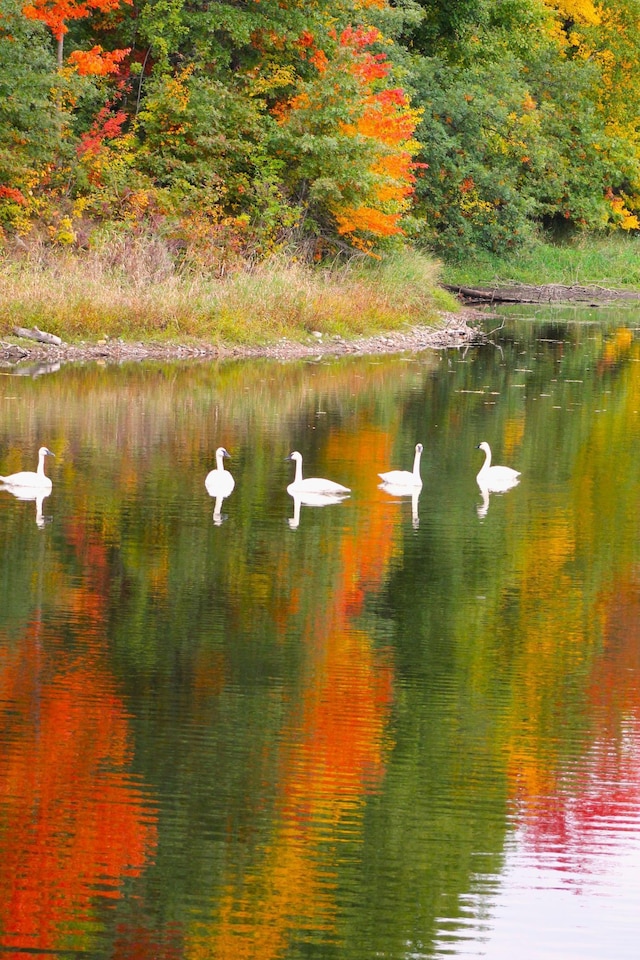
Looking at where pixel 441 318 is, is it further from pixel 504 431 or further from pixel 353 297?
pixel 504 431

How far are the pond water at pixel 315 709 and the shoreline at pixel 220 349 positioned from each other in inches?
322

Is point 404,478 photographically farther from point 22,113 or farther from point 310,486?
point 22,113

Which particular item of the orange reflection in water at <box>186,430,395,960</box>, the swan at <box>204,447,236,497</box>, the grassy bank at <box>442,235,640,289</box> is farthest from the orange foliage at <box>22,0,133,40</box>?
the orange reflection in water at <box>186,430,395,960</box>

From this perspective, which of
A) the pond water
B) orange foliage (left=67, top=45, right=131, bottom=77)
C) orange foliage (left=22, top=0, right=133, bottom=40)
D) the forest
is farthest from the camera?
orange foliage (left=67, top=45, right=131, bottom=77)

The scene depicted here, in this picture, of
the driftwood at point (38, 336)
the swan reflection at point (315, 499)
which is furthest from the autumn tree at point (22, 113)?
the swan reflection at point (315, 499)

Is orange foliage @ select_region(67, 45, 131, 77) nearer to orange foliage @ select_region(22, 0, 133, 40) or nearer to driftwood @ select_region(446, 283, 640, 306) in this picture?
orange foliage @ select_region(22, 0, 133, 40)

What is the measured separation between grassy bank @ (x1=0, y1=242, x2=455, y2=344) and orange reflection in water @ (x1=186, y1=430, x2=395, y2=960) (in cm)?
1742

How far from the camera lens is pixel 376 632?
38.8 feet

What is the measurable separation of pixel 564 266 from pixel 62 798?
51.8 m

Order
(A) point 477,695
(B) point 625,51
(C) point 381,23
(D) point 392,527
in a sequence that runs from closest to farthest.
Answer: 1. (A) point 477,695
2. (D) point 392,527
3. (C) point 381,23
4. (B) point 625,51

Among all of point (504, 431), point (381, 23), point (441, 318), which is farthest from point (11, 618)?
point (381, 23)

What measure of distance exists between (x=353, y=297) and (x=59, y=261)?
7109 mm

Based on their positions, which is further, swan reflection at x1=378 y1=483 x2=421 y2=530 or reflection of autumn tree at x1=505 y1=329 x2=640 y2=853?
swan reflection at x1=378 y1=483 x2=421 y2=530

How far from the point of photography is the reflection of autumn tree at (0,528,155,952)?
7004mm
